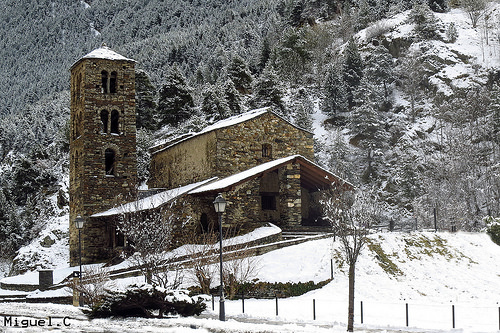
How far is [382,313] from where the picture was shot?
82.3 ft

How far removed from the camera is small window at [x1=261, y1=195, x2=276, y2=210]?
40656 millimetres

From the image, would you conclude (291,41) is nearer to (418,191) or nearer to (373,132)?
(373,132)

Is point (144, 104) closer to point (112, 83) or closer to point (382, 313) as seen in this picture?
point (112, 83)

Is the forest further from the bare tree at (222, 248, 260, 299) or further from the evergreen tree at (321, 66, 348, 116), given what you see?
the bare tree at (222, 248, 260, 299)

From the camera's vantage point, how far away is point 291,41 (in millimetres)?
93938

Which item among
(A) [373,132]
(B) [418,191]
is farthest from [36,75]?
(B) [418,191]

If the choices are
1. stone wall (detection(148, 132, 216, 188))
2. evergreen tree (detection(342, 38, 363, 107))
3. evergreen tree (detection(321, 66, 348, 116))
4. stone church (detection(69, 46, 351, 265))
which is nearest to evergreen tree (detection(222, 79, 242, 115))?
evergreen tree (detection(321, 66, 348, 116))

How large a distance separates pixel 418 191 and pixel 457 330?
4247cm

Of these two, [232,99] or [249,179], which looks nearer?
[249,179]

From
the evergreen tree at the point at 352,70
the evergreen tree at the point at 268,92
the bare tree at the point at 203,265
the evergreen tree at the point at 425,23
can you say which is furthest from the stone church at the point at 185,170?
the evergreen tree at the point at 425,23

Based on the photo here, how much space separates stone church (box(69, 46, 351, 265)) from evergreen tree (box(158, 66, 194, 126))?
23.4 metres

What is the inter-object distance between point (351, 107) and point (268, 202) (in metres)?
45.3

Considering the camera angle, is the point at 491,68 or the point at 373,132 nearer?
the point at 373,132

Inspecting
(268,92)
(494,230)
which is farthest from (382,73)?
(494,230)
